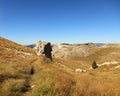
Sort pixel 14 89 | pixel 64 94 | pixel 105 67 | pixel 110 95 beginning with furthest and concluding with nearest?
pixel 105 67, pixel 14 89, pixel 110 95, pixel 64 94

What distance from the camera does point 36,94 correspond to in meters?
9.62

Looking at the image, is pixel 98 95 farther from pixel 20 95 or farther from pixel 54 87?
pixel 20 95

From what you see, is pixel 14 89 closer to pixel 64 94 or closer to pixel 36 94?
pixel 36 94

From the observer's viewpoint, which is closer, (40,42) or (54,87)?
(54,87)

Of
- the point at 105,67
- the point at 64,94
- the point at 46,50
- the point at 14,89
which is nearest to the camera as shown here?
the point at 64,94

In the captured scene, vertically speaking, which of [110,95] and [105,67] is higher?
[110,95]

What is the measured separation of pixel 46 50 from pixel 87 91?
181 feet

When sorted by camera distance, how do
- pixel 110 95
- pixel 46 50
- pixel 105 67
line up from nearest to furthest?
pixel 110 95 < pixel 46 50 < pixel 105 67

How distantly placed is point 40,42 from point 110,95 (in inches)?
2282

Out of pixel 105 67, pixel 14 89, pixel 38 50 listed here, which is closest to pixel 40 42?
pixel 38 50

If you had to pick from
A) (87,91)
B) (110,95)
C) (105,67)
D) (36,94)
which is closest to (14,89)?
(36,94)

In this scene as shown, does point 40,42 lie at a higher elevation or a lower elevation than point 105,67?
higher

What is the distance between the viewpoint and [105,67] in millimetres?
73750

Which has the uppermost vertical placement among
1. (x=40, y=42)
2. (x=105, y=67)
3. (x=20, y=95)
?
(x=40, y=42)
